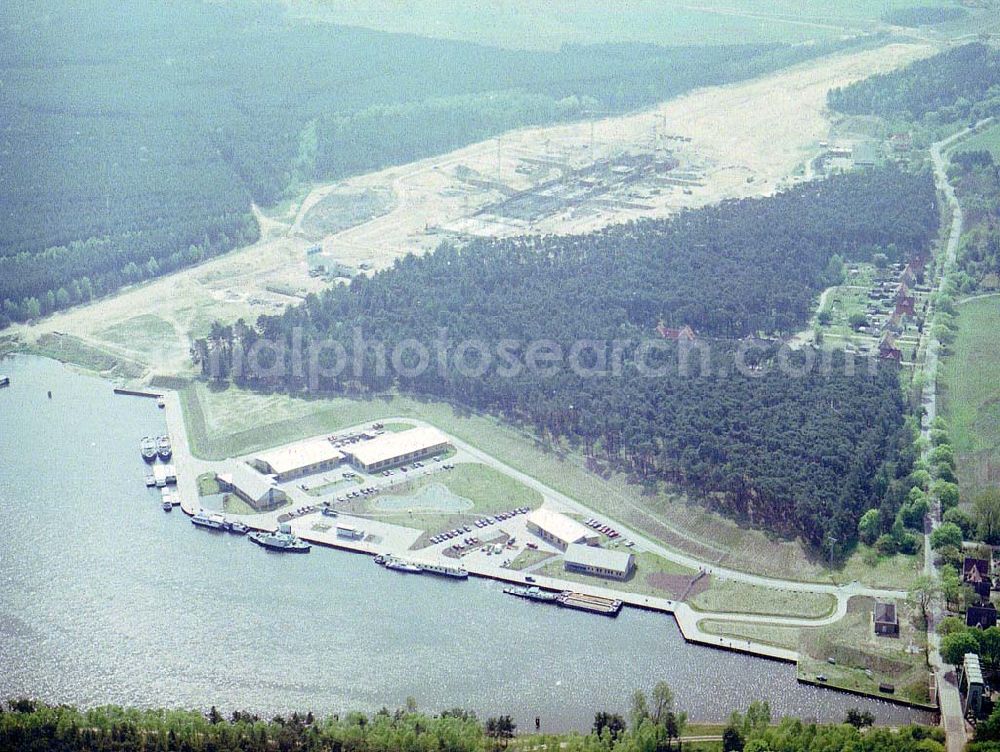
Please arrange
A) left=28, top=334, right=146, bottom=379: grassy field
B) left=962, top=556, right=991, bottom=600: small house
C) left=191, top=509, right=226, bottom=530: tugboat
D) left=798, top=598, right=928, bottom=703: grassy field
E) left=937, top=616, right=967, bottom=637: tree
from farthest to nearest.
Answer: left=28, top=334, right=146, bottom=379: grassy field
left=191, top=509, right=226, bottom=530: tugboat
left=962, top=556, right=991, bottom=600: small house
left=937, top=616, right=967, bottom=637: tree
left=798, top=598, right=928, bottom=703: grassy field

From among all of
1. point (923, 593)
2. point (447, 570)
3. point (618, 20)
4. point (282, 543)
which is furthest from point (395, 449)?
point (618, 20)

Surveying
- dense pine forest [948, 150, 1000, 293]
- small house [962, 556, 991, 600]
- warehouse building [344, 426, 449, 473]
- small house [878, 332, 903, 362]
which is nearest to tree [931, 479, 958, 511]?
small house [962, 556, 991, 600]

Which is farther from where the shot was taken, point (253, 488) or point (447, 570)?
point (253, 488)

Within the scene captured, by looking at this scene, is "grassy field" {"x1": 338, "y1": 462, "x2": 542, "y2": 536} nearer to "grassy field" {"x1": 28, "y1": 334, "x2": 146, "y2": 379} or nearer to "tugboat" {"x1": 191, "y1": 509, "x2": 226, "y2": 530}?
"tugboat" {"x1": 191, "y1": 509, "x2": 226, "y2": 530}

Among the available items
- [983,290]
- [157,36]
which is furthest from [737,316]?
[157,36]

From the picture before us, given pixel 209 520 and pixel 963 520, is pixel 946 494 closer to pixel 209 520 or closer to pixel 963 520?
pixel 963 520

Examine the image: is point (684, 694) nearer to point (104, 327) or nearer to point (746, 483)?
point (746, 483)
